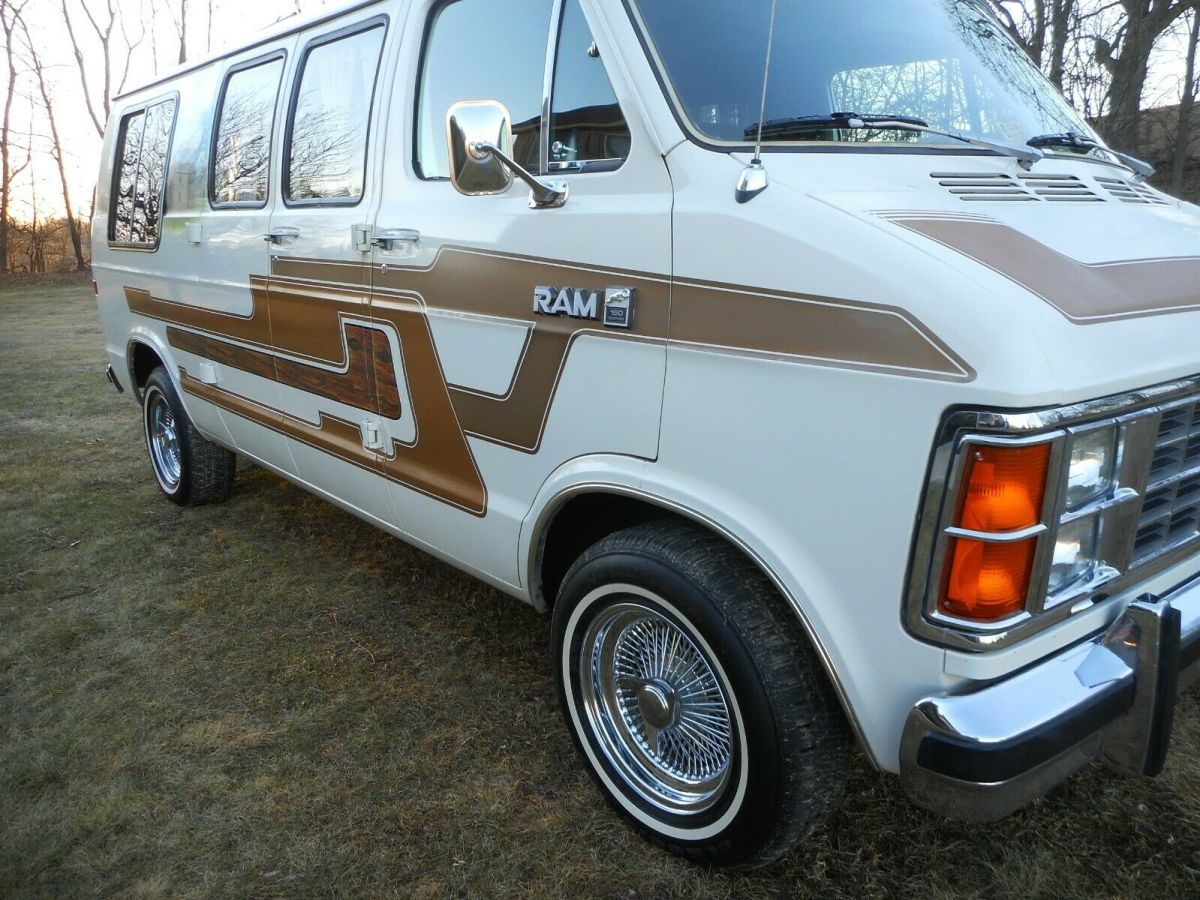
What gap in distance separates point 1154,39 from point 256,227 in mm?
8854

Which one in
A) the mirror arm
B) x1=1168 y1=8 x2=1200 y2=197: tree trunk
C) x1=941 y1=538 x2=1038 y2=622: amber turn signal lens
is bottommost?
x1=941 y1=538 x2=1038 y2=622: amber turn signal lens

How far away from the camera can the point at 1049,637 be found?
5.55 ft

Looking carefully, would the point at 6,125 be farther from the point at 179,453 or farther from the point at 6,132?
the point at 179,453

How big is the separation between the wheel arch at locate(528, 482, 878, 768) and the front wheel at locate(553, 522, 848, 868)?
67 mm

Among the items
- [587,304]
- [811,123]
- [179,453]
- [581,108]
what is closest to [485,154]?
[581,108]

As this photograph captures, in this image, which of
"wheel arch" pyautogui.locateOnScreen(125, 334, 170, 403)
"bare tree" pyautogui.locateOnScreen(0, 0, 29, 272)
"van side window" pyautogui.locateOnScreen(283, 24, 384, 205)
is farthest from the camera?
"bare tree" pyautogui.locateOnScreen(0, 0, 29, 272)

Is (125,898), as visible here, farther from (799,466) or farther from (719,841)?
(799,466)

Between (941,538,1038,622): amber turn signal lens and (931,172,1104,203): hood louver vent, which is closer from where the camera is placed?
(941,538,1038,622): amber turn signal lens

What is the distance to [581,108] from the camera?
2.28 m

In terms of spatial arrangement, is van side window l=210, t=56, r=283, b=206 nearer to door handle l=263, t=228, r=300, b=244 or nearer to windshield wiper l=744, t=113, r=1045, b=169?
door handle l=263, t=228, r=300, b=244

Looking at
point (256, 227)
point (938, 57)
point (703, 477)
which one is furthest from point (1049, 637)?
point (256, 227)

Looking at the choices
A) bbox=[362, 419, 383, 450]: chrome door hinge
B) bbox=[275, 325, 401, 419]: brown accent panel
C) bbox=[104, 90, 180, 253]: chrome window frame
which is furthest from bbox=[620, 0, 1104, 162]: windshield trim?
bbox=[104, 90, 180, 253]: chrome window frame

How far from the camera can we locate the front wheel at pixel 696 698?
192 cm

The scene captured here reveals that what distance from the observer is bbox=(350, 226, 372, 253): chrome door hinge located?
2.89m
